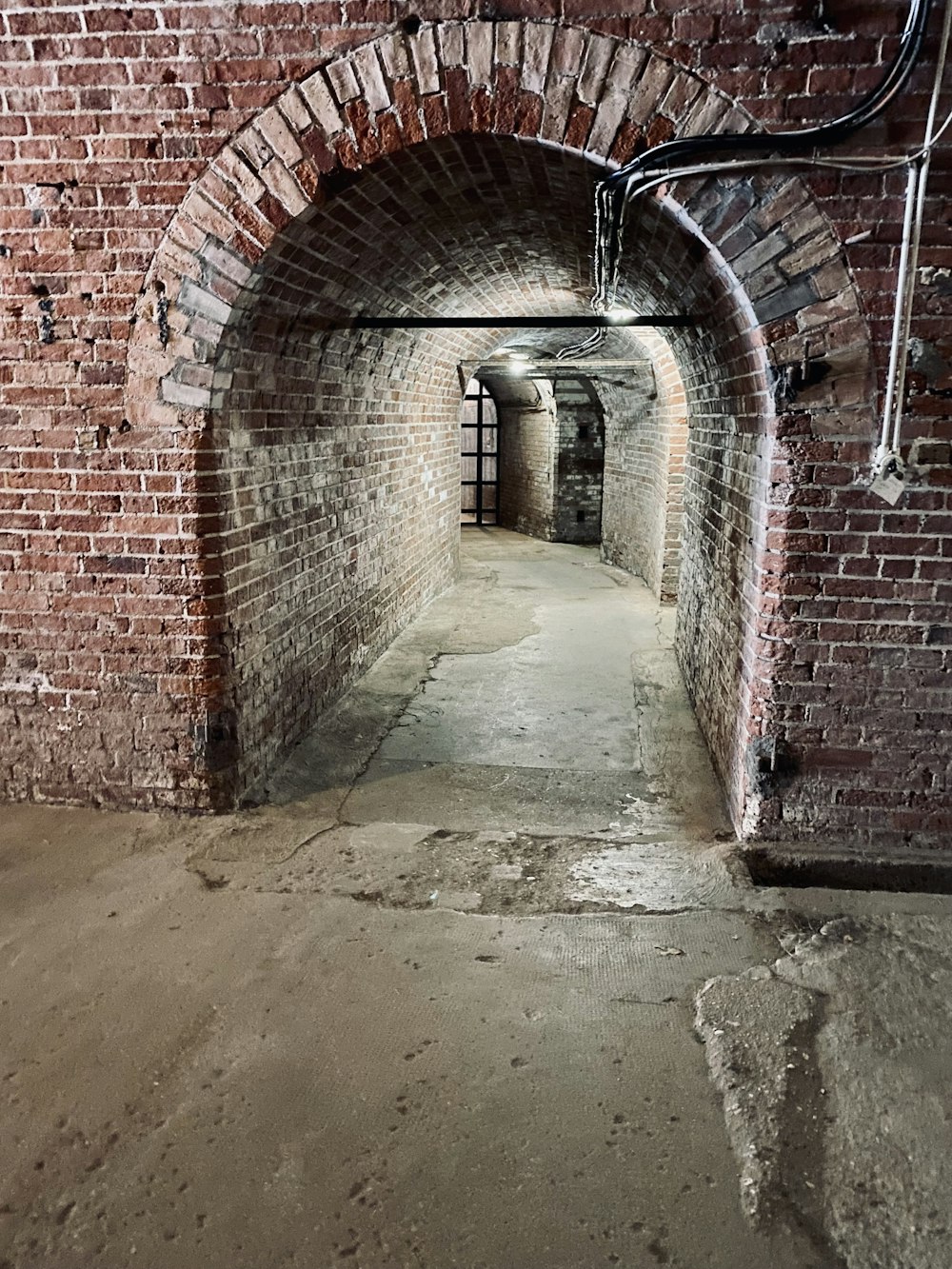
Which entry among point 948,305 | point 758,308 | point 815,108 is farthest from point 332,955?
point 815,108

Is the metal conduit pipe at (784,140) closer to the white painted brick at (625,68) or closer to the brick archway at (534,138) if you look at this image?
the brick archway at (534,138)

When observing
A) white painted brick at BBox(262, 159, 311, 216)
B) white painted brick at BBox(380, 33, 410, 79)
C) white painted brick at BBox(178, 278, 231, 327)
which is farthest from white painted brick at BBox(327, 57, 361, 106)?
white painted brick at BBox(178, 278, 231, 327)

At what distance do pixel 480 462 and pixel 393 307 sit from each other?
10.9 m

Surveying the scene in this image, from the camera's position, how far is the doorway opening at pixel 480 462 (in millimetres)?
16375

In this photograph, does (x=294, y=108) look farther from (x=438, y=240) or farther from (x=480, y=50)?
(x=438, y=240)

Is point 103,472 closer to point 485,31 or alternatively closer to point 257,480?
point 257,480

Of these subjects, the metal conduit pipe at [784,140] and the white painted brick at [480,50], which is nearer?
the metal conduit pipe at [784,140]

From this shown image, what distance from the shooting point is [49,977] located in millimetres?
2939

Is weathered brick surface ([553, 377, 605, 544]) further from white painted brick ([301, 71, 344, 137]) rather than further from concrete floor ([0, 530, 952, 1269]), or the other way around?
white painted brick ([301, 71, 344, 137])

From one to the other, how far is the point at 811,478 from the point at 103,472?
2943mm

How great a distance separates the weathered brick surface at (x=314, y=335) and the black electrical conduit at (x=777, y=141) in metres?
0.08

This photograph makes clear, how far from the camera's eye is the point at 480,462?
645 inches

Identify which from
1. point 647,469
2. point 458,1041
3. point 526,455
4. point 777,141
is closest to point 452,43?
point 777,141

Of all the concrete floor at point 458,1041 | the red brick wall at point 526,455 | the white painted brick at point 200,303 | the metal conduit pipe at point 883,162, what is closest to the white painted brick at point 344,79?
the white painted brick at point 200,303
